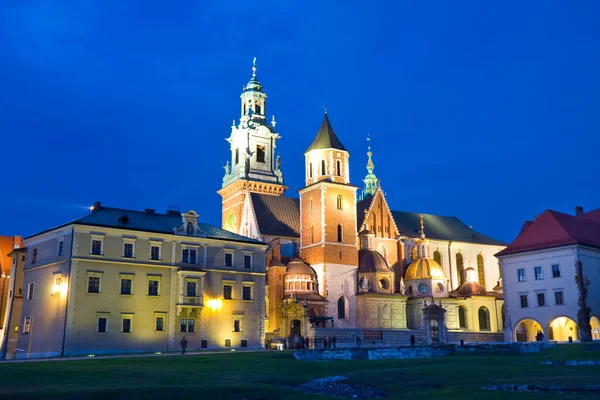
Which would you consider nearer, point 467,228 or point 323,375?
point 323,375

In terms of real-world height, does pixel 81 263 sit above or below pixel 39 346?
above

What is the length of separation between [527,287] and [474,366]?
36.3 metres

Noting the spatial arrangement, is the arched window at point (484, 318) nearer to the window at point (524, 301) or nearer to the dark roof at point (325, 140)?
→ the window at point (524, 301)

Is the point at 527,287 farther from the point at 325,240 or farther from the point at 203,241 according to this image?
the point at 203,241

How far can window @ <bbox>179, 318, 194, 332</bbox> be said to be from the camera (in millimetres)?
55406

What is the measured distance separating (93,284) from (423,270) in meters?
41.2

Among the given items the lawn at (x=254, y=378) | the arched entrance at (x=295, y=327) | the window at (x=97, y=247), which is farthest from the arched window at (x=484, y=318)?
the window at (x=97, y=247)

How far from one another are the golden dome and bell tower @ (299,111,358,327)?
31.3ft

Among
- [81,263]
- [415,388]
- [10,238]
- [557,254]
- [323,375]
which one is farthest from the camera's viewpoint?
[10,238]

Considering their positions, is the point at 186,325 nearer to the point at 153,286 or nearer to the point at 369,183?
the point at 153,286

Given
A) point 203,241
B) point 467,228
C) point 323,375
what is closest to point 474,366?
point 323,375

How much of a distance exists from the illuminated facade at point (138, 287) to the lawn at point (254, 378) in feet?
49.5

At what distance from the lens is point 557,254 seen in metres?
62.8

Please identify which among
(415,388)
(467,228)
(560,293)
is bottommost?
(415,388)
